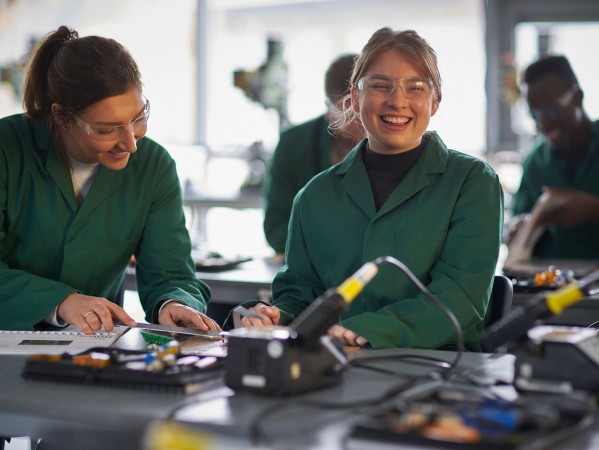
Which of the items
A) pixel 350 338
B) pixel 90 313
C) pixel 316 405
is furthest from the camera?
pixel 90 313

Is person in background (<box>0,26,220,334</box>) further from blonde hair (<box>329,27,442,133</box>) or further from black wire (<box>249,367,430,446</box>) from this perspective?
black wire (<box>249,367,430,446</box>)

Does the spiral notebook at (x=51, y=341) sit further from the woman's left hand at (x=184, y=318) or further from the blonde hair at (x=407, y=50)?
the blonde hair at (x=407, y=50)

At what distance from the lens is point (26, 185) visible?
2.34 meters

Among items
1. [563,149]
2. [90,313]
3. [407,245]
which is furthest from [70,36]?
[563,149]

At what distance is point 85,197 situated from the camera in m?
2.36

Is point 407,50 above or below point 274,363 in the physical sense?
above

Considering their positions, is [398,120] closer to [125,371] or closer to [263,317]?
[263,317]

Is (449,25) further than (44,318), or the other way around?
(449,25)

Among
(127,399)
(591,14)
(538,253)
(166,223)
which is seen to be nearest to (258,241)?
(591,14)

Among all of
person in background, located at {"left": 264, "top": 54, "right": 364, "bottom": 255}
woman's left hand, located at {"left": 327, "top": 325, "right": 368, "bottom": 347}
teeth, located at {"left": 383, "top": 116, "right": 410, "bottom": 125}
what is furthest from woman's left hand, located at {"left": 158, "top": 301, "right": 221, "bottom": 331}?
person in background, located at {"left": 264, "top": 54, "right": 364, "bottom": 255}

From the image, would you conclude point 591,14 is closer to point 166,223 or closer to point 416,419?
point 166,223

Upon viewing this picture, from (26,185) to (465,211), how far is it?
3.48 ft

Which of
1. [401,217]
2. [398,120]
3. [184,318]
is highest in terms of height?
[398,120]

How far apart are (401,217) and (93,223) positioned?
30.2 inches
